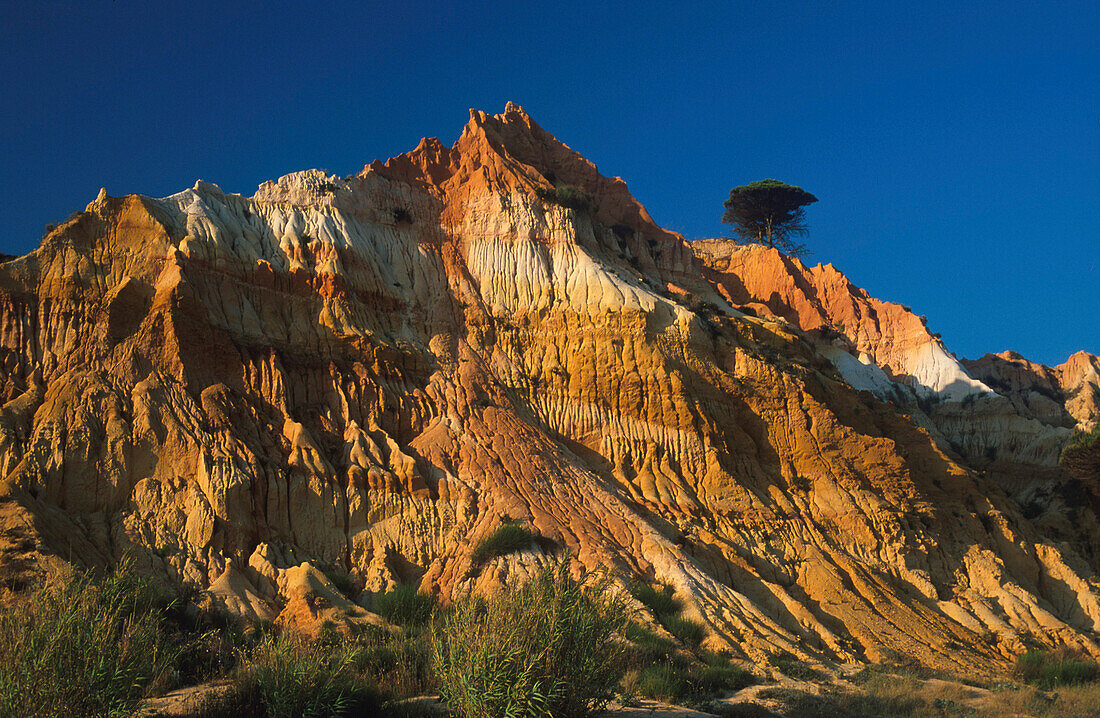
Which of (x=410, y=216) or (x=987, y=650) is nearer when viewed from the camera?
(x=987, y=650)

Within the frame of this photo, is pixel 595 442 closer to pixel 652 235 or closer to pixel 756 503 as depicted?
pixel 756 503

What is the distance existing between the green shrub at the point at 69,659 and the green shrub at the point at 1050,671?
20373 millimetres

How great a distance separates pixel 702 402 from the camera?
1318 inches

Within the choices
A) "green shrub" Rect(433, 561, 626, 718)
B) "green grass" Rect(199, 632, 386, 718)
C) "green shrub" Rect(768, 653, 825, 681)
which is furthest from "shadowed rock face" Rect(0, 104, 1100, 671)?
"green shrub" Rect(433, 561, 626, 718)

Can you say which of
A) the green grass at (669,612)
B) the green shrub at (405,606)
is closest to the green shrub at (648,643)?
the green grass at (669,612)

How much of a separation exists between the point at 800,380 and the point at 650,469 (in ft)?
26.6

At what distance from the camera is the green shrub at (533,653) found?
36.7ft

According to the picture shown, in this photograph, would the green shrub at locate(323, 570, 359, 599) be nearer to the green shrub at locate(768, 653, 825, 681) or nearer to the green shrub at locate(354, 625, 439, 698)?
the green shrub at locate(354, 625, 439, 698)

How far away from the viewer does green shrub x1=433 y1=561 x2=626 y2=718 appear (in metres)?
11.2

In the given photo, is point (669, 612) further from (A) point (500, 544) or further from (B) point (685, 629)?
(A) point (500, 544)

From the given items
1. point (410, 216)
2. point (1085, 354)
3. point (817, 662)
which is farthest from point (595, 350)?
point (1085, 354)

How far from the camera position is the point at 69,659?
1003 centimetres

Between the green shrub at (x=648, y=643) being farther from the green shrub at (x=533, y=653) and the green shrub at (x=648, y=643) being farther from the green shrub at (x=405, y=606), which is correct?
the green shrub at (x=533, y=653)

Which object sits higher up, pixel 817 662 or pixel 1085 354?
pixel 1085 354
